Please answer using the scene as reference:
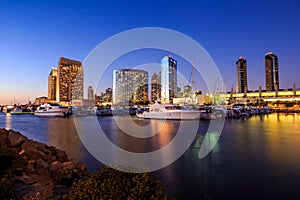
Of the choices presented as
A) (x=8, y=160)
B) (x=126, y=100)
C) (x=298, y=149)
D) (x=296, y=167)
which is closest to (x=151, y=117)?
(x=298, y=149)

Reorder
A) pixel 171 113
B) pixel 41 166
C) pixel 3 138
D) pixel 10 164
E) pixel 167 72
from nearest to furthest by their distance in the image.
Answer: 1. pixel 10 164
2. pixel 41 166
3. pixel 3 138
4. pixel 171 113
5. pixel 167 72

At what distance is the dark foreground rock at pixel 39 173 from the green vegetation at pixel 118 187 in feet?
5.17

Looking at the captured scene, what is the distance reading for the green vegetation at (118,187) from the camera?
3.24m

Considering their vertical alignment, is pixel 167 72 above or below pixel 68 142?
above

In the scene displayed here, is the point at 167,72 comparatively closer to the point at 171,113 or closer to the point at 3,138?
the point at 171,113

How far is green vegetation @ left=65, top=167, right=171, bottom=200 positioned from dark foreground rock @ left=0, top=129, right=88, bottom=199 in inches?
62.0

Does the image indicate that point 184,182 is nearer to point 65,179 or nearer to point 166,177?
point 166,177

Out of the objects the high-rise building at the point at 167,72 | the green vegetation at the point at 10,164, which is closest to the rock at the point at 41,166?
the green vegetation at the point at 10,164

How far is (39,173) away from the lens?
739 cm

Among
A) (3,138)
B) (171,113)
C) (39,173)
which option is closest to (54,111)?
(171,113)

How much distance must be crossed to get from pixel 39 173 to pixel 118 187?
5.51 meters

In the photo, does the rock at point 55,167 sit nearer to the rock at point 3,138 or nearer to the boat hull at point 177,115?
the rock at point 3,138

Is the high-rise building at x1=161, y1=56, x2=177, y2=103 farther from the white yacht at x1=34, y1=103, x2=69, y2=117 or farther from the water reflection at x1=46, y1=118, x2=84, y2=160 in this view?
the white yacht at x1=34, y1=103, x2=69, y2=117

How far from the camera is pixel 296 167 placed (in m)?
10.1
